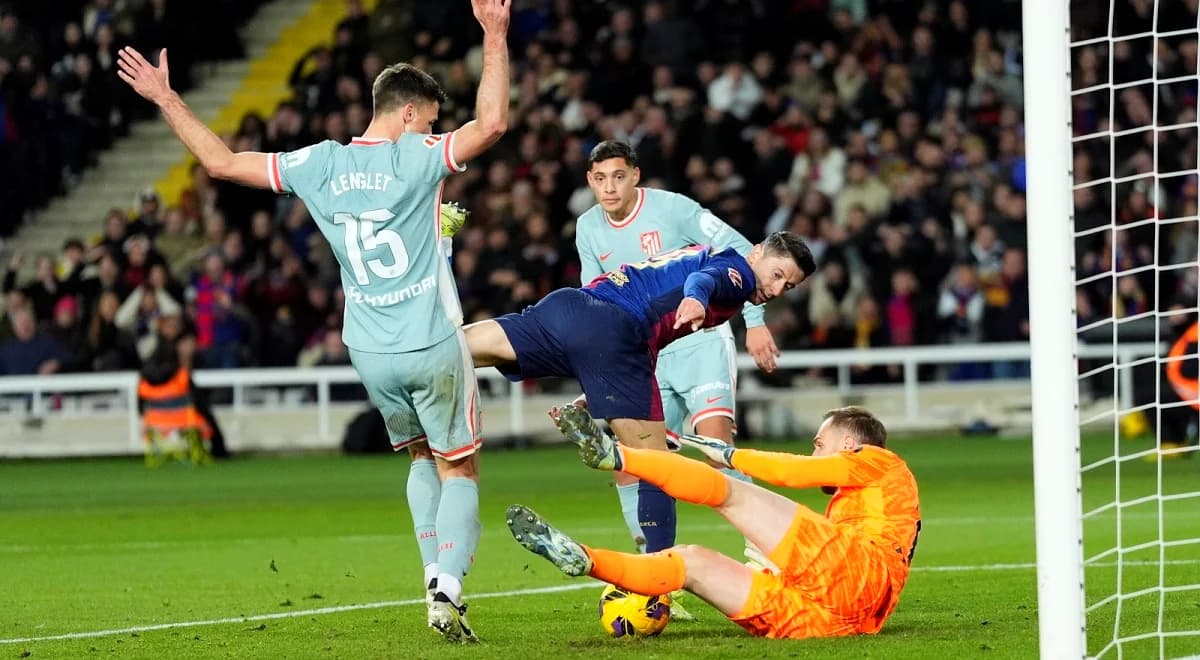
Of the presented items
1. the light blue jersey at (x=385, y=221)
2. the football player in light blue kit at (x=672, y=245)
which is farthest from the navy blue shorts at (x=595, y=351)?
the football player in light blue kit at (x=672, y=245)

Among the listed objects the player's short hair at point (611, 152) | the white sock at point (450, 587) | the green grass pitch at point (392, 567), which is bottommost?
the green grass pitch at point (392, 567)

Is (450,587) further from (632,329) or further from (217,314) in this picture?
(217,314)

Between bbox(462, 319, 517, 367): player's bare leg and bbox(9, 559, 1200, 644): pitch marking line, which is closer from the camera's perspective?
bbox(9, 559, 1200, 644): pitch marking line

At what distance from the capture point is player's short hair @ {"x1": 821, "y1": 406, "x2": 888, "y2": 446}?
7.01m

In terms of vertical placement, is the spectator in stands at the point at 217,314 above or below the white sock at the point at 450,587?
above

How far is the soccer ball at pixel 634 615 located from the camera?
6.95 metres

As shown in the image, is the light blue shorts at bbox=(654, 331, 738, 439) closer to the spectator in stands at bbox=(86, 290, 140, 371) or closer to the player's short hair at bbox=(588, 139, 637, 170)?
the player's short hair at bbox=(588, 139, 637, 170)

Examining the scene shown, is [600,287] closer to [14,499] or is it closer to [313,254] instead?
[14,499]

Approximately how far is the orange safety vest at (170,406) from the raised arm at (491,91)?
11669mm

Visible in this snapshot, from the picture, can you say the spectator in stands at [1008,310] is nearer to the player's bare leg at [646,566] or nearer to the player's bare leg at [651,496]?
the player's bare leg at [651,496]

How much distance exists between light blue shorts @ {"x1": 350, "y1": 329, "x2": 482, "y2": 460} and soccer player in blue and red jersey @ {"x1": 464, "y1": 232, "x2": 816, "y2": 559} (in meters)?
0.31

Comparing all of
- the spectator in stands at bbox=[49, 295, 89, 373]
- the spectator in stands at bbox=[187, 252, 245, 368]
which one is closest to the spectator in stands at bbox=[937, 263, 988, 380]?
the spectator in stands at bbox=[187, 252, 245, 368]

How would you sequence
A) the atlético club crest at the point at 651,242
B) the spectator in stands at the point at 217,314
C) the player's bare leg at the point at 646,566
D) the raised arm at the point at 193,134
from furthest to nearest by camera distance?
the spectator in stands at the point at 217,314 → the atlético club crest at the point at 651,242 → the raised arm at the point at 193,134 → the player's bare leg at the point at 646,566

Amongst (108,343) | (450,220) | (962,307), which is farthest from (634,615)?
(108,343)
